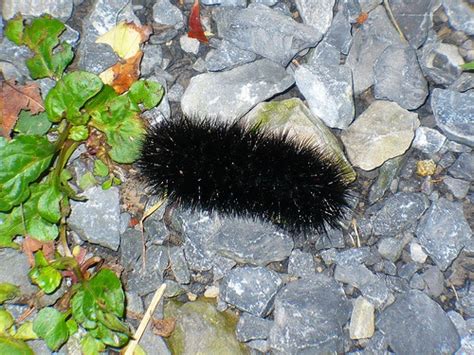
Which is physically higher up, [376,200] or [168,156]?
[168,156]

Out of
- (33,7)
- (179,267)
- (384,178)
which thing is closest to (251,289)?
(179,267)

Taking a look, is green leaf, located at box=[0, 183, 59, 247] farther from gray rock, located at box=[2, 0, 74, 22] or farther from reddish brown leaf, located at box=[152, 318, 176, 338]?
gray rock, located at box=[2, 0, 74, 22]

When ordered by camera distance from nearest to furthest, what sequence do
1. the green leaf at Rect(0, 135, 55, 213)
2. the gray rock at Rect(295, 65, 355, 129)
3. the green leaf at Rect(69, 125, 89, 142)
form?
the green leaf at Rect(0, 135, 55, 213) < the green leaf at Rect(69, 125, 89, 142) < the gray rock at Rect(295, 65, 355, 129)

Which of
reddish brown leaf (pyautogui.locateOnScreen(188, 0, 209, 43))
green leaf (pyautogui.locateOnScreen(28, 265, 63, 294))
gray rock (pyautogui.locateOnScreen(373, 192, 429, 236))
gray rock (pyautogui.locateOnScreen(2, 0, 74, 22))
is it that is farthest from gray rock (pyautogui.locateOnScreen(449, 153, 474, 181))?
gray rock (pyautogui.locateOnScreen(2, 0, 74, 22))

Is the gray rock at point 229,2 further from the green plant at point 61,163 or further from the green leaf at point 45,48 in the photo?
the green leaf at point 45,48

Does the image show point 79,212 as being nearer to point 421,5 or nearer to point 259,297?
point 259,297

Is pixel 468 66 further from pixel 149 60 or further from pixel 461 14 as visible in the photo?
pixel 149 60

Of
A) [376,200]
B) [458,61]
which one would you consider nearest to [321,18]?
[458,61]
